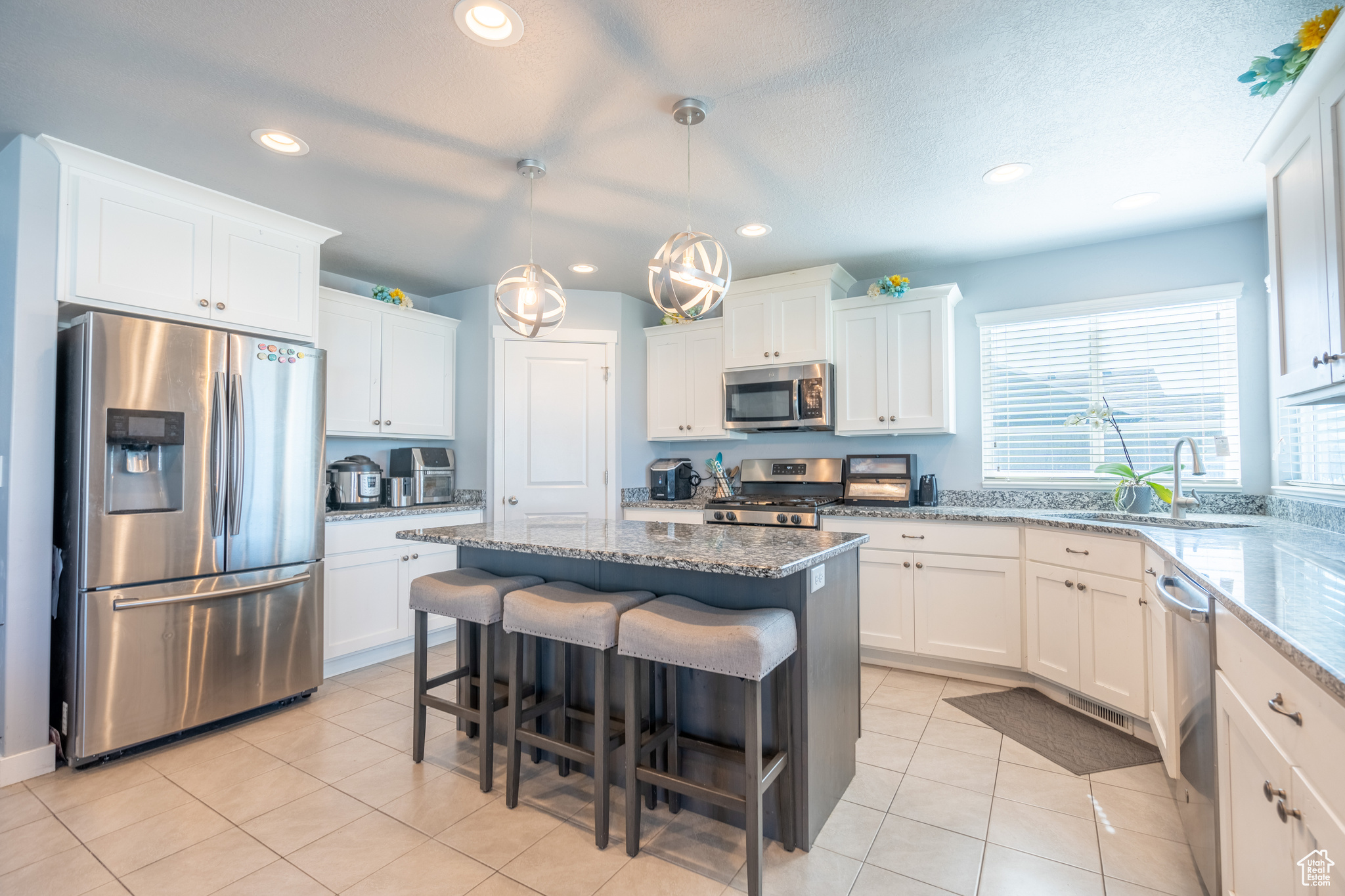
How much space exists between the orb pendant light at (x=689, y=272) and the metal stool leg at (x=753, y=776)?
3.91ft

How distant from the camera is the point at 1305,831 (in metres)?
0.97

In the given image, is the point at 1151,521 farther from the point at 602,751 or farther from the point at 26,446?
the point at 26,446

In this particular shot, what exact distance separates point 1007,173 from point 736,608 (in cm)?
218

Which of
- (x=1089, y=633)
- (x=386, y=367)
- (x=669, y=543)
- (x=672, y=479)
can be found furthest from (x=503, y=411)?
(x=1089, y=633)

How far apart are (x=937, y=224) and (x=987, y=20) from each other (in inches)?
62.0

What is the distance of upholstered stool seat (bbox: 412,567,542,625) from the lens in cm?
219

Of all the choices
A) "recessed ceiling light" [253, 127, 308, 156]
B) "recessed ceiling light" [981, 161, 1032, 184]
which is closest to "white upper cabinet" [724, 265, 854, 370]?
"recessed ceiling light" [981, 161, 1032, 184]

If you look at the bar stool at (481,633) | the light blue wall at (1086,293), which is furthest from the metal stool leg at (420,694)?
the light blue wall at (1086,293)

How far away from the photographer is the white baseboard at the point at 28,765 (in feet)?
7.36

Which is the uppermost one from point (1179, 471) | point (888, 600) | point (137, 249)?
point (137, 249)

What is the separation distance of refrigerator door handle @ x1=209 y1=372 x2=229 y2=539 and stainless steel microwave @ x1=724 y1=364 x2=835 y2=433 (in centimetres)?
276

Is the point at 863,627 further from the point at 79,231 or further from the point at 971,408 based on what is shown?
the point at 79,231

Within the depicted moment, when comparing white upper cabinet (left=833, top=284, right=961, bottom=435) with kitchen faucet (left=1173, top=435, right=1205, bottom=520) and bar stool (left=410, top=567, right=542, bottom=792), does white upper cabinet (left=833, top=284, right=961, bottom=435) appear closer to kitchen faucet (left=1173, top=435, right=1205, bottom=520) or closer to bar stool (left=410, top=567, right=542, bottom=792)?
kitchen faucet (left=1173, top=435, right=1205, bottom=520)

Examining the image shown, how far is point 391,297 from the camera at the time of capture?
4.06 metres
